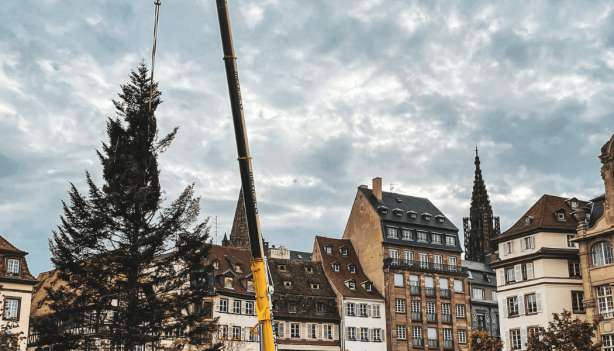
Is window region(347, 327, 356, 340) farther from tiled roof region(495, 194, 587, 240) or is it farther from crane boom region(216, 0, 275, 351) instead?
crane boom region(216, 0, 275, 351)

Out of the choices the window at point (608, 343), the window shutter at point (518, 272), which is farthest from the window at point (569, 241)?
the window at point (608, 343)

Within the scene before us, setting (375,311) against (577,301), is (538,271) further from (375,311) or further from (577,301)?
(375,311)

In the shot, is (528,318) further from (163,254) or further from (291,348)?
(163,254)

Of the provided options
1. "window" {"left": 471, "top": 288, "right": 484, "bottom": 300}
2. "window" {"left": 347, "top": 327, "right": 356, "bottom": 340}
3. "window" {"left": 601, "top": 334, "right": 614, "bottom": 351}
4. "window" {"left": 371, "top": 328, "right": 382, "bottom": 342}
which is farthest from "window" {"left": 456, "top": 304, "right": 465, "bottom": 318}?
"window" {"left": 601, "top": 334, "right": 614, "bottom": 351}

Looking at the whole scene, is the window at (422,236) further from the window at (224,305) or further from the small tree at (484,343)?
the small tree at (484,343)

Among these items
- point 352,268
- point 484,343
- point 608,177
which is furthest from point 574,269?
point 352,268

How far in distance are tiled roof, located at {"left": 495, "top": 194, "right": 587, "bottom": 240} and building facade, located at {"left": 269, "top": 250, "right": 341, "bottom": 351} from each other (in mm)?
23916

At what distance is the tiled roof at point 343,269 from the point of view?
301 ft

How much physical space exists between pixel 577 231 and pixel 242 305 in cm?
3454

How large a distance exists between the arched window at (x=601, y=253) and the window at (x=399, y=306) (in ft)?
104

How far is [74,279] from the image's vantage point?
141 feet

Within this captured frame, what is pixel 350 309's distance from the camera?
89.6 m

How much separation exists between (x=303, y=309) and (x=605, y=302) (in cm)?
3432

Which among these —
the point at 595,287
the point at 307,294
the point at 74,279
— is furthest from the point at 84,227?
the point at 307,294
